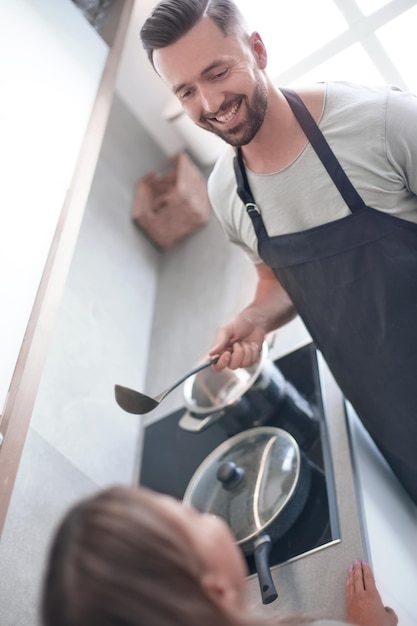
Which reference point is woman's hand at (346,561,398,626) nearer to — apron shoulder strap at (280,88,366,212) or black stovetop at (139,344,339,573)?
black stovetop at (139,344,339,573)

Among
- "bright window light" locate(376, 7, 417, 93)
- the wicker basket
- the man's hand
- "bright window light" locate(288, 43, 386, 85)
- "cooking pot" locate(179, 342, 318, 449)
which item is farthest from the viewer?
the wicker basket

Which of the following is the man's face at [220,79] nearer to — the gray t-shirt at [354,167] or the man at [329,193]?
the man at [329,193]

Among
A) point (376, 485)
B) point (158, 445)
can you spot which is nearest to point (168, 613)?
point (376, 485)

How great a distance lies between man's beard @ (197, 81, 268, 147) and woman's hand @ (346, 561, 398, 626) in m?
0.88

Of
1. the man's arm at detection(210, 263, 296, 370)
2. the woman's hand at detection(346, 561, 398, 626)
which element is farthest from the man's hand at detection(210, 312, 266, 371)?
the woman's hand at detection(346, 561, 398, 626)

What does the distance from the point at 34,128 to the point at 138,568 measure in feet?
3.31

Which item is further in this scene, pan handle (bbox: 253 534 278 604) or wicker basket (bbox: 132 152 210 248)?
wicker basket (bbox: 132 152 210 248)

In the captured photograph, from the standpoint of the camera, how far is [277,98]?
1256 millimetres

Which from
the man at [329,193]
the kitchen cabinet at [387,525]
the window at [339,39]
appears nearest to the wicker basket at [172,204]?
the window at [339,39]

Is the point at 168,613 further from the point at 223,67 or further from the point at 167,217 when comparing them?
the point at 167,217

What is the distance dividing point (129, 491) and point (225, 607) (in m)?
0.16

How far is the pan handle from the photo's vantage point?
1.16 m

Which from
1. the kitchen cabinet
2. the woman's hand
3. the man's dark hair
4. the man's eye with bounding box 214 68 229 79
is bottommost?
the kitchen cabinet

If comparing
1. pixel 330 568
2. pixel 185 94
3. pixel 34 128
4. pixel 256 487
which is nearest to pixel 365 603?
pixel 330 568
